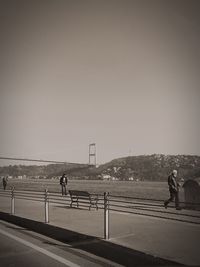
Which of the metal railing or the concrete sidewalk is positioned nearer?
the concrete sidewalk

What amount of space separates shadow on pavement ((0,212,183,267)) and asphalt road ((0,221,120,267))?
0.23 metres

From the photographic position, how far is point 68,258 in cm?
775

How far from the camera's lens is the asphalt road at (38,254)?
7.32 m

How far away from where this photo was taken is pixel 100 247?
8.59 m

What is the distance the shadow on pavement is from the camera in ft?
23.9

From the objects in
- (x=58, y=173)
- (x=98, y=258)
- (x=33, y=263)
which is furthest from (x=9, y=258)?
(x=58, y=173)

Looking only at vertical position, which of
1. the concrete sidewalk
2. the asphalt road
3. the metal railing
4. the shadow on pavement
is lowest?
the asphalt road

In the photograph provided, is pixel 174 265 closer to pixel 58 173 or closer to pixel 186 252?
pixel 186 252

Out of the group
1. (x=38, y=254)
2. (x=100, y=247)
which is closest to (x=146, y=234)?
(x=100, y=247)

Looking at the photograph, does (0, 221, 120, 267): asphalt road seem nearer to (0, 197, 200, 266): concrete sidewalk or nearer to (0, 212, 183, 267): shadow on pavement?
(0, 212, 183, 267): shadow on pavement

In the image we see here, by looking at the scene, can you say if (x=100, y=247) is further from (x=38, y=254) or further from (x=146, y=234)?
(x=146, y=234)

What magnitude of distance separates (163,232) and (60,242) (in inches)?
95.0

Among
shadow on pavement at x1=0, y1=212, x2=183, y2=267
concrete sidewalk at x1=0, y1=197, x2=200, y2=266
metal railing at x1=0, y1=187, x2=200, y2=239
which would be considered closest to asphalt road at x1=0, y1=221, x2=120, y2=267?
shadow on pavement at x1=0, y1=212, x2=183, y2=267

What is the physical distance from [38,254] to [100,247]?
1.27m
